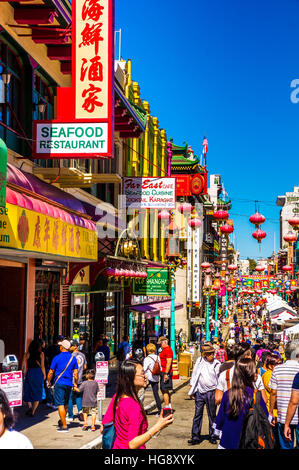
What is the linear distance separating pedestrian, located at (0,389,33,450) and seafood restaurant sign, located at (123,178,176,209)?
56.3 feet

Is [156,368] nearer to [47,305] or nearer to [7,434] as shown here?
[47,305]

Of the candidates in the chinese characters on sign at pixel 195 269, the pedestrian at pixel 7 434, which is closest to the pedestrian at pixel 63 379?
the pedestrian at pixel 7 434

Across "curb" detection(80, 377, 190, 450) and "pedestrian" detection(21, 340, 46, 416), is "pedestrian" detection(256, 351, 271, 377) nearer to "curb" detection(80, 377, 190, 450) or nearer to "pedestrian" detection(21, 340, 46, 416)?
"curb" detection(80, 377, 190, 450)

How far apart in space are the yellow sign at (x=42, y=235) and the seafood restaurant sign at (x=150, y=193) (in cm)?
593

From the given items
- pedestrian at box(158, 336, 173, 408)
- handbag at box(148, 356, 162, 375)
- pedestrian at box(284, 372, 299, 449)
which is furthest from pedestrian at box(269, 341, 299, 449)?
pedestrian at box(158, 336, 173, 408)

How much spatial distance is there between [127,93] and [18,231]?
18.6 meters

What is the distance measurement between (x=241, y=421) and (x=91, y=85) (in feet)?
29.5

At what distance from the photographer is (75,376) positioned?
1207 centimetres

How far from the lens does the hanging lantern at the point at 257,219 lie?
2134 centimetres

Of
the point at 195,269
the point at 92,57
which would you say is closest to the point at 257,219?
the point at 92,57

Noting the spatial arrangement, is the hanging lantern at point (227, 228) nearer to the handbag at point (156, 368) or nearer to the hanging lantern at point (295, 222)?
the hanging lantern at point (295, 222)

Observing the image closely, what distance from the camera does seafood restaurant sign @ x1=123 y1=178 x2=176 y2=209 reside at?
21422mm
